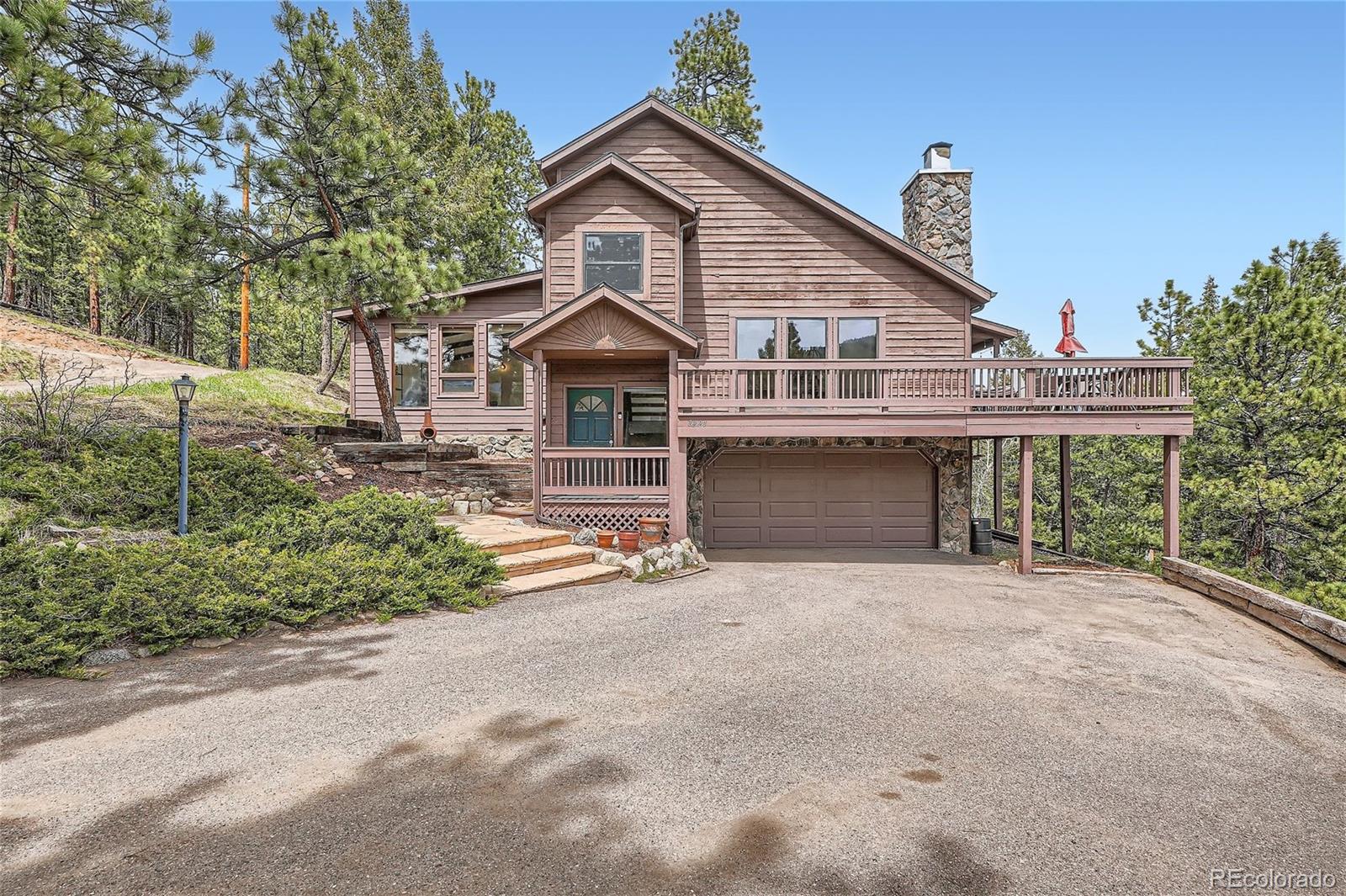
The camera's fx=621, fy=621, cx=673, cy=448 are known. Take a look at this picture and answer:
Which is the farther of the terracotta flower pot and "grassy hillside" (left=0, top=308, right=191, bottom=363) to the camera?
"grassy hillside" (left=0, top=308, right=191, bottom=363)

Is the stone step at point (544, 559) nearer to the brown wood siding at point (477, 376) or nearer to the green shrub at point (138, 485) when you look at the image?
the green shrub at point (138, 485)

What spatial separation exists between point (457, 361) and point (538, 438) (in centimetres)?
604

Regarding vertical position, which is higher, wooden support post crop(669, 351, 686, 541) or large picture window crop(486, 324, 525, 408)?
large picture window crop(486, 324, 525, 408)

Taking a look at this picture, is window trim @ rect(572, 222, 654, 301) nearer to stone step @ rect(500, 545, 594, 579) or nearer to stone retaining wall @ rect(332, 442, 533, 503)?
stone retaining wall @ rect(332, 442, 533, 503)

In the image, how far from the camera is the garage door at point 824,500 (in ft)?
44.0

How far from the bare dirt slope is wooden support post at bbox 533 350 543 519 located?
48.4ft

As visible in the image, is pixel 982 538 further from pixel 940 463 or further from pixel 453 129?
pixel 453 129

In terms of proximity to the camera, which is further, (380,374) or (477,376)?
(477,376)

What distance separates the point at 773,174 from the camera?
13.1 metres

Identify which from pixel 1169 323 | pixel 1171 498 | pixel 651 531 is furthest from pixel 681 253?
pixel 1169 323

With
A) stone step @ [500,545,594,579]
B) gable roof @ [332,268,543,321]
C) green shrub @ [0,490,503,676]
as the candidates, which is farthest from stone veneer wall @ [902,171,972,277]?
green shrub @ [0,490,503,676]

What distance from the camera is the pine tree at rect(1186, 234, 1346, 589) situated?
48.3 ft

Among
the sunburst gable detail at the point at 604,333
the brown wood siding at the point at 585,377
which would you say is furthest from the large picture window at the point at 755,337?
the sunburst gable detail at the point at 604,333

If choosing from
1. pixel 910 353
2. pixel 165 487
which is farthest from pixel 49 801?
pixel 910 353
